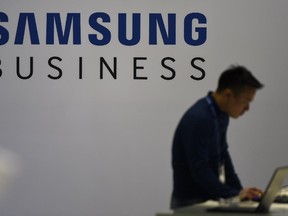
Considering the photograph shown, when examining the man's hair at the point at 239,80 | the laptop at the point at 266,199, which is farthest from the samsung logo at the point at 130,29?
the laptop at the point at 266,199

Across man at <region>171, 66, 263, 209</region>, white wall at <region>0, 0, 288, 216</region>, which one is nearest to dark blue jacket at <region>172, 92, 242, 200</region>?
man at <region>171, 66, 263, 209</region>

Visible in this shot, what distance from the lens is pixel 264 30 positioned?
20.8 feet

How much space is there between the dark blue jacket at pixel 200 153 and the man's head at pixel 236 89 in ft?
0.19

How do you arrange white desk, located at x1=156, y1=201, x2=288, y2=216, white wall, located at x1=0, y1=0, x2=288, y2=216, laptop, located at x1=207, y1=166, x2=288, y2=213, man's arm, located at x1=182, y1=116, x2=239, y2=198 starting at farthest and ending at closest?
white wall, located at x1=0, y1=0, x2=288, y2=216 → man's arm, located at x1=182, y1=116, x2=239, y2=198 → laptop, located at x1=207, y1=166, x2=288, y2=213 → white desk, located at x1=156, y1=201, x2=288, y2=216

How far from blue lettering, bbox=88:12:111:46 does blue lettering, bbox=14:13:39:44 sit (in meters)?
0.50

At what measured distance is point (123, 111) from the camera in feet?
20.9

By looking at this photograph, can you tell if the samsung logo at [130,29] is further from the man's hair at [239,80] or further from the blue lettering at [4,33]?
the man's hair at [239,80]

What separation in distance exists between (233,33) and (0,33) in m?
2.09

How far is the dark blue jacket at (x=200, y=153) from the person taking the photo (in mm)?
3680

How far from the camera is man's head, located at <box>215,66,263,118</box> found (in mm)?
3855

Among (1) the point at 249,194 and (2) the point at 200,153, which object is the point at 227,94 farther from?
(1) the point at 249,194

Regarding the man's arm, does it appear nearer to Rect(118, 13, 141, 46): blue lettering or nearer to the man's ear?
the man's ear

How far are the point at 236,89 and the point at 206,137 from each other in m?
0.32

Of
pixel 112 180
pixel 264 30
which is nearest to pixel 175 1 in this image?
pixel 264 30
